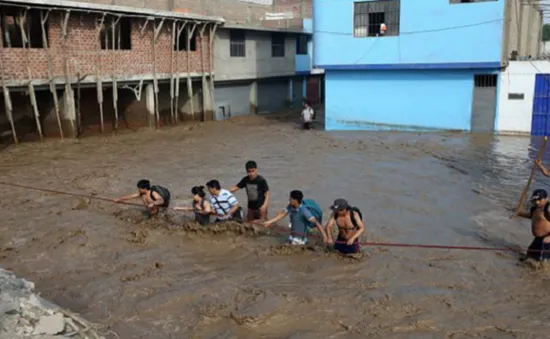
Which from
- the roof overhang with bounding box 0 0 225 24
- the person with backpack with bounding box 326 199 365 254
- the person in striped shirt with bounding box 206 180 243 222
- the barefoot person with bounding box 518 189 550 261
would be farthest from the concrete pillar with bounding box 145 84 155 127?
the barefoot person with bounding box 518 189 550 261

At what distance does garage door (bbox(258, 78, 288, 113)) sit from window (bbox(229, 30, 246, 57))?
292 centimetres

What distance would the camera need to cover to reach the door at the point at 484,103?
20.5 m

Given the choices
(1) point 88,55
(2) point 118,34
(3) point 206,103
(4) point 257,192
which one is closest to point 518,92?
(3) point 206,103

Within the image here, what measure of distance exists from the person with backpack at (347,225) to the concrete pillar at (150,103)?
16.4 m

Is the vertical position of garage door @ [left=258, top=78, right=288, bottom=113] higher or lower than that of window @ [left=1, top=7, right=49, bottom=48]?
lower

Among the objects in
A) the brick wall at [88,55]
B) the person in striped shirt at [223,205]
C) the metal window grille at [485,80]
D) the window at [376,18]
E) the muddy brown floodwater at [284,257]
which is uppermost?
the window at [376,18]

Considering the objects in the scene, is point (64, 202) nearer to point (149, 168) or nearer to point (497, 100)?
point (149, 168)

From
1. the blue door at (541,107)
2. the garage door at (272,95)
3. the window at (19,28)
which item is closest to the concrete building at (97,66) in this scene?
the window at (19,28)

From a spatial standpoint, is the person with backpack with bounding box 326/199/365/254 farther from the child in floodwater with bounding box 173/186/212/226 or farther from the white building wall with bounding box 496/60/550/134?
the white building wall with bounding box 496/60/550/134

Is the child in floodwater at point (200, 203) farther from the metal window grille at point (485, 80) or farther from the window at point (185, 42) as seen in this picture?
the window at point (185, 42)

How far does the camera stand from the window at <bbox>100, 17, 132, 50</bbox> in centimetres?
2072

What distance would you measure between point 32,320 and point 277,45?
2755 cm

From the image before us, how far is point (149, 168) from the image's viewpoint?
15750mm

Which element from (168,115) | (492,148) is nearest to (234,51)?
(168,115)
